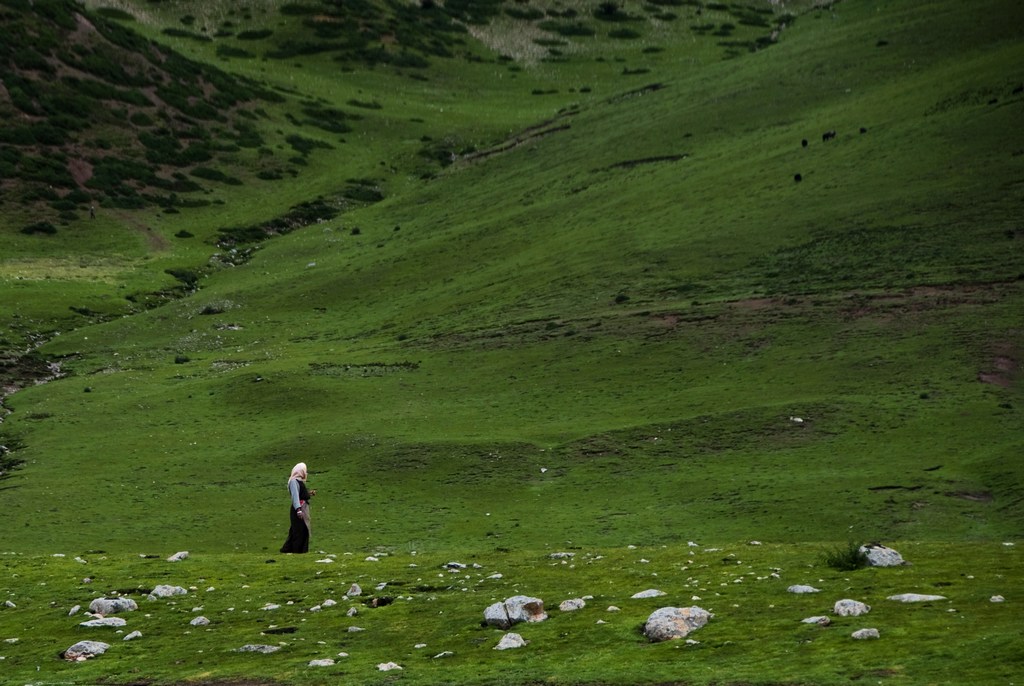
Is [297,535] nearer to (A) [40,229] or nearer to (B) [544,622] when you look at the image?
(B) [544,622]

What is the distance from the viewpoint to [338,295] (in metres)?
71.4

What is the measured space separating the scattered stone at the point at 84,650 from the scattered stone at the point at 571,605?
7.12 m

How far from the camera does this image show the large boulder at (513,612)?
17906 mm

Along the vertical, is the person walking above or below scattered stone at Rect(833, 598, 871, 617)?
above

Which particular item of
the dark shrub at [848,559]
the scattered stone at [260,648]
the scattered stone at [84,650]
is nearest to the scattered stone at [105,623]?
the scattered stone at [84,650]

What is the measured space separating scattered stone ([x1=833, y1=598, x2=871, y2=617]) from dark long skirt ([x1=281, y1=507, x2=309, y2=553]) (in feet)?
47.0

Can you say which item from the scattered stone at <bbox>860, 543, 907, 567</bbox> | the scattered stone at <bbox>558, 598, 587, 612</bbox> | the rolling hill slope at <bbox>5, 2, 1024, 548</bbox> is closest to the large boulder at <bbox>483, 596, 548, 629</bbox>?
the scattered stone at <bbox>558, 598, 587, 612</bbox>

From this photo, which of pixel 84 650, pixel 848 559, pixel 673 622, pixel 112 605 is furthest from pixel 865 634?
pixel 112 605

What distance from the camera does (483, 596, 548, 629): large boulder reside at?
17.9 meters

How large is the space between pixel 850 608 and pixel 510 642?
4.81 m

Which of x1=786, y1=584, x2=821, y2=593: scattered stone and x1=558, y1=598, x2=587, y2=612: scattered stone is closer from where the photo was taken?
x1=786, y1=584, x2=821, y2=593: scattered stone

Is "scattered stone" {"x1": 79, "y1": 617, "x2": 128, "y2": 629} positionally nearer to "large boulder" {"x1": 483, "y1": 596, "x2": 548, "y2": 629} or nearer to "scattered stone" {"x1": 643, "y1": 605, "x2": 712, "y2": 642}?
"large boulder" {"x1": 483, "y1": 596, "x2": 548, "y2": 629}

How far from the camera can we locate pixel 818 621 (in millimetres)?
16250

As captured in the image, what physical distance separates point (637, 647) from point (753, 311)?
122 feet
